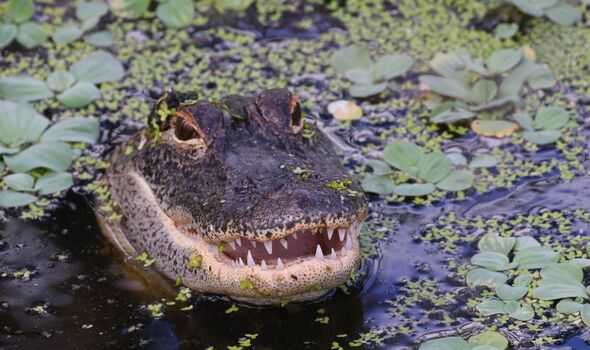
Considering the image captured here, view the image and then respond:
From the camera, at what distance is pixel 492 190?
19.9ft

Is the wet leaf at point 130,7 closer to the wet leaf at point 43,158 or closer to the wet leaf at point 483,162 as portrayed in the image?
the wet leaf at point 43,158

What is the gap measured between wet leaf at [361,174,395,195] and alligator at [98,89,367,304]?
500 mm

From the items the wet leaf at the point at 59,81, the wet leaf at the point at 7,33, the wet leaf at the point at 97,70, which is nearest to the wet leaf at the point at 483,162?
the wet leaf at the point at 97,70

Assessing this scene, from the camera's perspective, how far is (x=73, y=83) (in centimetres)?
695

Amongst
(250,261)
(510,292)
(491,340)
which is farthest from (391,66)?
(491,340)

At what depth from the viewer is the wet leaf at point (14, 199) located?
5922mm

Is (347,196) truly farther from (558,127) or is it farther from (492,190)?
(558,127)

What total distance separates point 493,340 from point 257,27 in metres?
3.53

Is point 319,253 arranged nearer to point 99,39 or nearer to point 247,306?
point 247,306

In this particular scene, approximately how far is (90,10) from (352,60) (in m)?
1.80

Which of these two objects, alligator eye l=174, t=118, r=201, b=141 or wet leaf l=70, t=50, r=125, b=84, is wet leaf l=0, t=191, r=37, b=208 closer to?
alligator eye l=174, t=118, r=201, b=141

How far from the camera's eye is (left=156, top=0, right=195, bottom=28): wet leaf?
24.8 feet

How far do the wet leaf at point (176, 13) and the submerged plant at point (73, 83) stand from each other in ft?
1.89

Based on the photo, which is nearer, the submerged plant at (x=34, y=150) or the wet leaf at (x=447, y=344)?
the wet leaf at (x=447, y=344)
